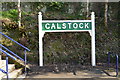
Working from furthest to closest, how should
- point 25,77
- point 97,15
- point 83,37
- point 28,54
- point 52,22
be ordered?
point 97,15 < point 83,37 < point 28,54 < point 52,22 < point 25,77

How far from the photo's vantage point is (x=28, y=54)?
750cm

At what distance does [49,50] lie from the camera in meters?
7.80

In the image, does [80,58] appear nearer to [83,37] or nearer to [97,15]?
[83,37]

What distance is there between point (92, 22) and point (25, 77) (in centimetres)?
377

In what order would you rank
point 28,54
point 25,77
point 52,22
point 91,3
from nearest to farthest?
1. point 25,77
2. point 52,22
3. point 28,54
4. point 91,3

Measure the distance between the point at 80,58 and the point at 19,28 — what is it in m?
4.13

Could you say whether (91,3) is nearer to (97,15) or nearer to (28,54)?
(97,15)

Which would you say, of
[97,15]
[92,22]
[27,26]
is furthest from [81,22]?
[97,15]

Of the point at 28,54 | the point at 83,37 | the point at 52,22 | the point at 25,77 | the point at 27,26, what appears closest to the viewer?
the point at 25,77

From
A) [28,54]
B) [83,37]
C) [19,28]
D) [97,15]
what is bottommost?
[28,54]

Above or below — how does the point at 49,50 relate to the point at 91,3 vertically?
below

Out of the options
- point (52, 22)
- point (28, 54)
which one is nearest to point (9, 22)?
point (28, 54)

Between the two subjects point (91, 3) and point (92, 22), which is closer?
point (92, 22)

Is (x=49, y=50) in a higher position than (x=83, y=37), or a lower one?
lower
